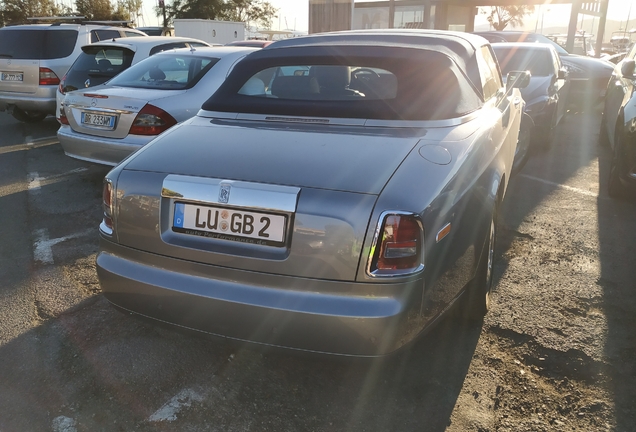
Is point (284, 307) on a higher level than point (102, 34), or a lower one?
lower

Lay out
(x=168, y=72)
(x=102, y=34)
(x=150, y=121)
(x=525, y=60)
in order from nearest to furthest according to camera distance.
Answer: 1. (x=150, y=121)
2. (x=168, y=72)
3. (x=525, y=60)
4. (x=102, y=34)

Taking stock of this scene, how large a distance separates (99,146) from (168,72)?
1159 mm

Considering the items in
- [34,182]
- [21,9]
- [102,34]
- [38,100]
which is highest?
[21,9]

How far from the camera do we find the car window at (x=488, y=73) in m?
3.57

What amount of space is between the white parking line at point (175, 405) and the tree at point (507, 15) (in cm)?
5084

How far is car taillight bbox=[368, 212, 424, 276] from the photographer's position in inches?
83.4

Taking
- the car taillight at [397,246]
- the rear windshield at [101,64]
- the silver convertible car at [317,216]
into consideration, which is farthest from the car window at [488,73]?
the rear windshield at [101,64]

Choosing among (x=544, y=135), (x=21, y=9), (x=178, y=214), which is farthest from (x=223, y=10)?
(x=178, y=214)

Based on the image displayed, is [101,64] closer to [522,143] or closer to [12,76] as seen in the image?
[12,76]

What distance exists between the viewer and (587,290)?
3.74 m

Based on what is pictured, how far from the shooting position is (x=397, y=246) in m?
2.14

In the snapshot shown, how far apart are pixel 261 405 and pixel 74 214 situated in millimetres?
3467

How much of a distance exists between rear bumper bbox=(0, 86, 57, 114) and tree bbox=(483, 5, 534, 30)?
149 ft

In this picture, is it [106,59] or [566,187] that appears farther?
[106,59]
